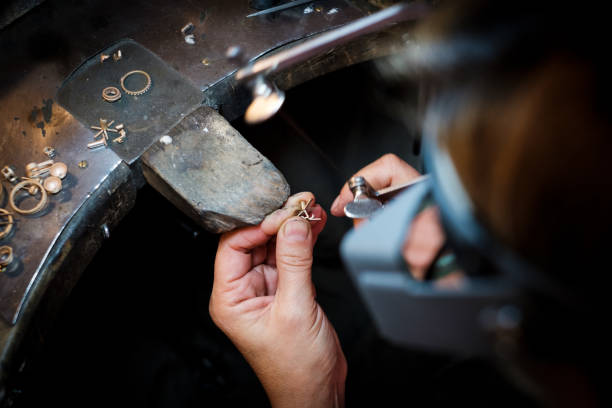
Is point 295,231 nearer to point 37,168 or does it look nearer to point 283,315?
point 283,315

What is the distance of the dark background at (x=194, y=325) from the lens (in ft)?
6.72

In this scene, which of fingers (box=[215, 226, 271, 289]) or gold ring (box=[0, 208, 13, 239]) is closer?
gold ring (box=[0, 208, 13, 239])

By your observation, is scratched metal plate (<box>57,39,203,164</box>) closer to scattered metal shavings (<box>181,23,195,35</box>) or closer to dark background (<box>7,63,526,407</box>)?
scattered metal shavings (<box>181,23,195,35</box>)

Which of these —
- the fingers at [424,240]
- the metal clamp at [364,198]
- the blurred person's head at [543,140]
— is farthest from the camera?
the metal clamp at [364,198]

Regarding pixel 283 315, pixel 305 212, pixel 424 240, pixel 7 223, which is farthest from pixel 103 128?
pixel 424 240

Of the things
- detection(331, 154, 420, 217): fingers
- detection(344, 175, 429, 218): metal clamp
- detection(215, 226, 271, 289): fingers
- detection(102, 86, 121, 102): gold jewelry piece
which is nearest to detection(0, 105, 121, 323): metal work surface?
detection(102, 86, 121, 102): gold jewelry piece

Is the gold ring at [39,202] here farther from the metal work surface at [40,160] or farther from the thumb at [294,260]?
the thumb at [294,260]

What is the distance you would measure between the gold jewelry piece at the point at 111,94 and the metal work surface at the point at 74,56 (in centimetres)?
13

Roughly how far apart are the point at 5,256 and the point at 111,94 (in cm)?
62

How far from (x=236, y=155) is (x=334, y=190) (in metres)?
1.10

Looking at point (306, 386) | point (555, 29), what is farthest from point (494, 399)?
point (555, 29)

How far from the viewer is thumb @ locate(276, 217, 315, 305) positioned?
1.38 m

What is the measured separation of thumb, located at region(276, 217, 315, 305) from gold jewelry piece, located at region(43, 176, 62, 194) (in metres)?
0.69

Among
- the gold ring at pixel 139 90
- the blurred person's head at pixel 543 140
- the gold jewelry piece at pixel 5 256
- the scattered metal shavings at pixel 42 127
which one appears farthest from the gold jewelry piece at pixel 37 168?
the blurred person's head at pixel 543 140
